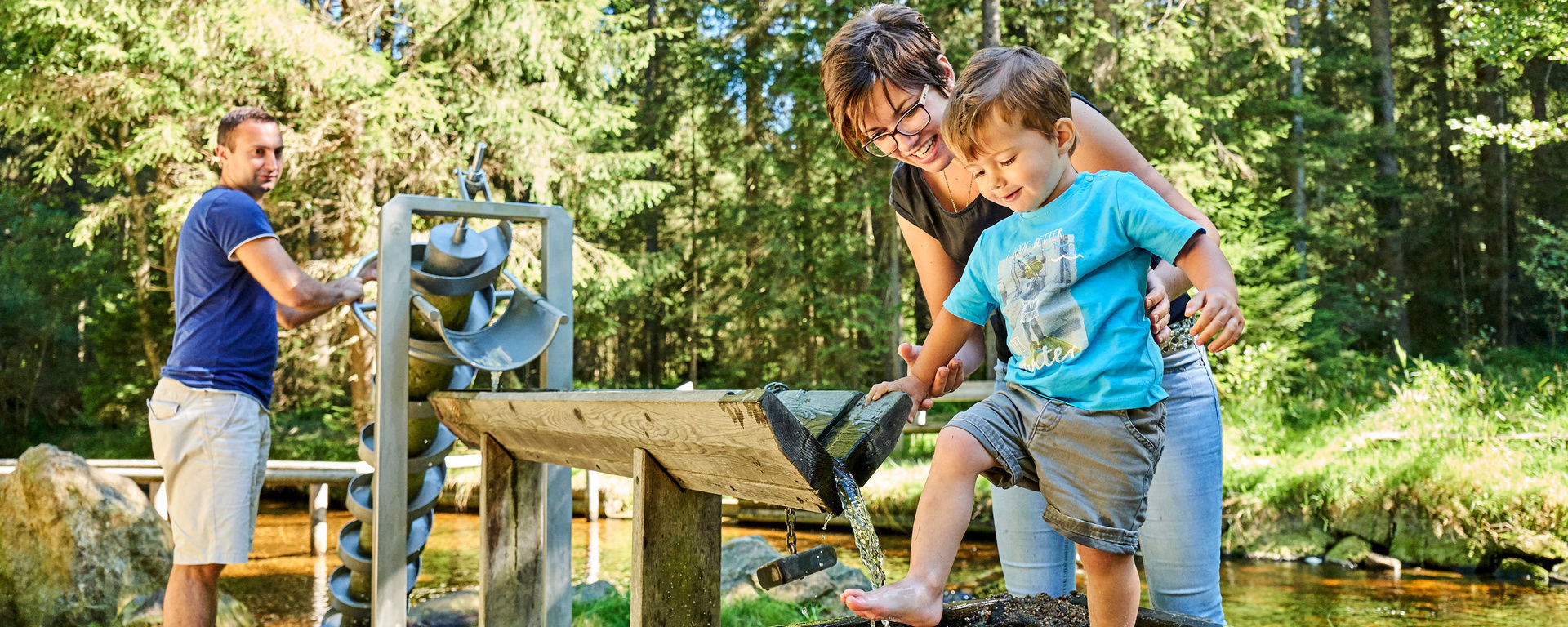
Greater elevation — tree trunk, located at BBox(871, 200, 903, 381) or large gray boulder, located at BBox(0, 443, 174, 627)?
tree trunk, located at BBox(871, 200, 903, 381)

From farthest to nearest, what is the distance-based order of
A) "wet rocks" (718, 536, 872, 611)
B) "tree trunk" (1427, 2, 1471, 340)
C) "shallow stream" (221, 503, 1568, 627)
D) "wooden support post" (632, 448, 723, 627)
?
"tree trunk" (1427, 2, 1471, 340), "shallow stream" (221, 503, 1568, 627), "wet rocks" (718, 536, 872, 611), "wooden support post" (632, 448, 723, 627)

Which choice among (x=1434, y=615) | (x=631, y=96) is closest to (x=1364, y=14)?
(x=631, y=96)

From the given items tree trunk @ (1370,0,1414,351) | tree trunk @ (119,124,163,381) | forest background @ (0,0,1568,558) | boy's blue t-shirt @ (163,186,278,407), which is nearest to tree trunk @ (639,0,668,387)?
forest background @ (0,0,1568,558)

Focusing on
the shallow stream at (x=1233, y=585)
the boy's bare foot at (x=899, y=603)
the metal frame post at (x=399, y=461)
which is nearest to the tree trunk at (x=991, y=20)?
the shallow stream at (x=1233, y=585)

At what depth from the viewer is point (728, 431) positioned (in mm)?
1729

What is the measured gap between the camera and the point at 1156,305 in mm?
1568

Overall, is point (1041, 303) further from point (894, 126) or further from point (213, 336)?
point (213, 336)

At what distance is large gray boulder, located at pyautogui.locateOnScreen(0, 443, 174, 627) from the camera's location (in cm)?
465

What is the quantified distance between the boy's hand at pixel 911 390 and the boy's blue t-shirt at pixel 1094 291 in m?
0.24

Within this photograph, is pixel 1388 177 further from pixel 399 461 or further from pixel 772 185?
pixel 399 461

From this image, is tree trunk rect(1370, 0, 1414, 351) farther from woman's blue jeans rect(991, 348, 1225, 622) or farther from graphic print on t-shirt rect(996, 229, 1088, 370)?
graphic print on t-shirt rect(996, 229, 1088, 370)

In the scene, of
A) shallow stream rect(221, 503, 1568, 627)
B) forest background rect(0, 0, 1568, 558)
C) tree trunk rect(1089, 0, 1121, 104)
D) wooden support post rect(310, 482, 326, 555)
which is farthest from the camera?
tree trunk rect(1089, 0, 1121, 104)

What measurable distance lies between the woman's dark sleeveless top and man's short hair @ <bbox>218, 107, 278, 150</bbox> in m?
2.07

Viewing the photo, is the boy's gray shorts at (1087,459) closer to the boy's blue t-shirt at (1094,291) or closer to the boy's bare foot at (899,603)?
the boy's blue t-shirt at (1094,291)
